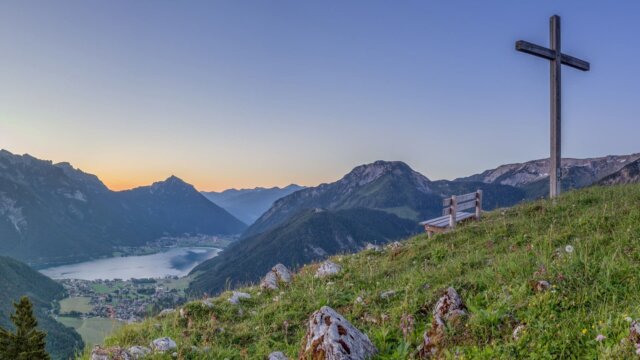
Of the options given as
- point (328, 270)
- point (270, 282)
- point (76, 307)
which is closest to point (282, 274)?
point (270, 282)

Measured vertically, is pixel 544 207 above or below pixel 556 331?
above

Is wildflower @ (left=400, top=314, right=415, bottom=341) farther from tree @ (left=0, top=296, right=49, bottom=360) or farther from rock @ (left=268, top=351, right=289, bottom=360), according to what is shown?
tree @ (left=0, top=296, right=49, bottom=360)

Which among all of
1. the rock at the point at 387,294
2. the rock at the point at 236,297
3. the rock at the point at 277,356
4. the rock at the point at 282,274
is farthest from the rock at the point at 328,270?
the rock at the point at 277,356

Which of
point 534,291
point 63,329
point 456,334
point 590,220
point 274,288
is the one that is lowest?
point 63,329

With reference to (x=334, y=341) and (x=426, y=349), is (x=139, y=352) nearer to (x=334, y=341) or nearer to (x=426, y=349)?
(x=334, y=341)

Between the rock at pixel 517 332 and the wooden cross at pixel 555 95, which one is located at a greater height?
the wooden cross at pixel 555 95

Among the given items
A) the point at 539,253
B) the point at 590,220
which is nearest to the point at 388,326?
the point at 539,253

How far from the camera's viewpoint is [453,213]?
49.1 feet

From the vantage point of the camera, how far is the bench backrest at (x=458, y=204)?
586 inches

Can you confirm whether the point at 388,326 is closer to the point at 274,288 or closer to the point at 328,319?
the point at 328,319

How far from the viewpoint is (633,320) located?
4.52 metres

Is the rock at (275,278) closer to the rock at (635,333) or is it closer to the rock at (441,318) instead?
the rock at (441,318)

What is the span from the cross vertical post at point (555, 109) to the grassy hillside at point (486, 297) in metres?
2.05

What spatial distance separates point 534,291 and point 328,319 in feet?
10.9
